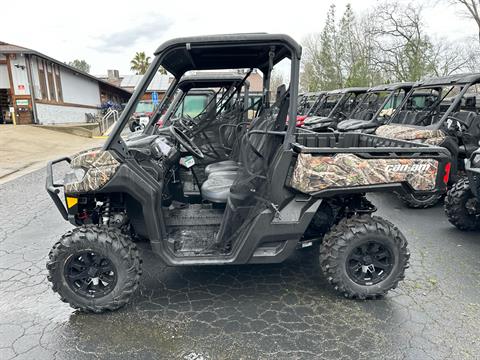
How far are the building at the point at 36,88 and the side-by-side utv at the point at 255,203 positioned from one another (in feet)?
64.5

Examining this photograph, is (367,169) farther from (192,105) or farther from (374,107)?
(374,107)

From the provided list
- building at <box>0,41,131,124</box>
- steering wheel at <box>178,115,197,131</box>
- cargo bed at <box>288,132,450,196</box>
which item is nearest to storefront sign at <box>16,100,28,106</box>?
building at <box>0,41,131,124</box>

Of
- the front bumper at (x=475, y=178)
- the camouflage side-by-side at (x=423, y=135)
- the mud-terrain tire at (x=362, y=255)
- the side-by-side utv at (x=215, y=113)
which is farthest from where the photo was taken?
the camouflage side-by-side at (x=423, y=135)

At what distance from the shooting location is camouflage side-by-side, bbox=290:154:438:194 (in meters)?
2.78

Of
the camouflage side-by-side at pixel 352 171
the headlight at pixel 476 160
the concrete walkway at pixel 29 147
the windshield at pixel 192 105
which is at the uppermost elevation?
the windshield at pixel 192 105

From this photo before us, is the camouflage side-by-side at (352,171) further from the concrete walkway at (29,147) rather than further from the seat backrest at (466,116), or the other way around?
the concrete walkway at (29,147)

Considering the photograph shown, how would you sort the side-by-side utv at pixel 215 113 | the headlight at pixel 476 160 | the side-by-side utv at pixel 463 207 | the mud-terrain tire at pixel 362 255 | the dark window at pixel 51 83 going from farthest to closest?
the dark window at pixel 51 83 < the side-by-side utv at pixel 215 113 < the side-by-side utv at pixel 463 207 < the headlight at pixel 476 160 < the mud-terrain tire at pixel 362 255

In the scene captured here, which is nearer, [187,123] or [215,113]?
[215,113]

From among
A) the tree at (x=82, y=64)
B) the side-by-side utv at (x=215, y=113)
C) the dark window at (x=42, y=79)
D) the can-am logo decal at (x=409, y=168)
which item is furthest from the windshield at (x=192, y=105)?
the tree at (x=82, y=64)

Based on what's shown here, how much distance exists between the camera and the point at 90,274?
9.29 feet

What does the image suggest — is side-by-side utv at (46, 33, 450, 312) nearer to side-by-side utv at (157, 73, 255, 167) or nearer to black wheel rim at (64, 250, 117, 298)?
black wheel rim at (64, 250, 117, 298)

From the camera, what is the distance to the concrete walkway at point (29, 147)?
392 inches

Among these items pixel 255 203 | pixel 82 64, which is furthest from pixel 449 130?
pixel 82 64

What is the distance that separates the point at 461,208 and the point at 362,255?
2242 mm
